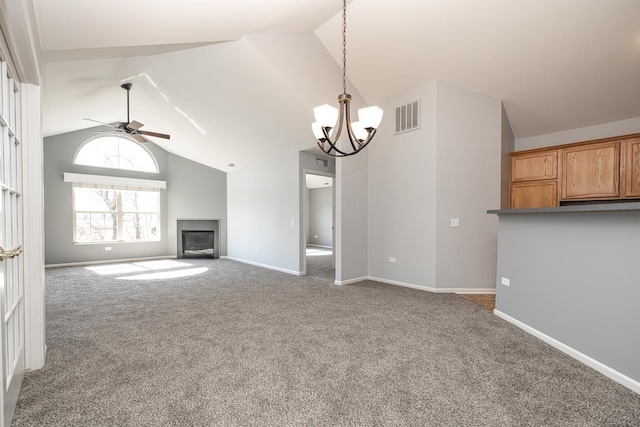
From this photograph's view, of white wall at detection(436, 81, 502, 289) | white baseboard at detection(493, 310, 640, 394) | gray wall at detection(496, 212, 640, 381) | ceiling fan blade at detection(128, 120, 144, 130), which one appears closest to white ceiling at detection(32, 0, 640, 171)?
white wall at detection(436, 81, 502, 289)

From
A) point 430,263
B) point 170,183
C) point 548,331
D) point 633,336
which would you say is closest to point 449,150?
point 430,263

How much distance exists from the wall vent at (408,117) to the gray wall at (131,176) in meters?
5.51

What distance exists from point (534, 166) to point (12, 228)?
5.76 metres

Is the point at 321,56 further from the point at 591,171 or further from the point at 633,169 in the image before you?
the point at 633,169

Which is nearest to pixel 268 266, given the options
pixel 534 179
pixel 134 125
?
pixel 134 125

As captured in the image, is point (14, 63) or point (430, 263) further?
point (430, 263)

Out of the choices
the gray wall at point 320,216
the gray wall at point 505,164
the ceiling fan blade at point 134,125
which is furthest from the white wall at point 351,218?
the gray wall at point 320,216

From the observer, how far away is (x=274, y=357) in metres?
2.31

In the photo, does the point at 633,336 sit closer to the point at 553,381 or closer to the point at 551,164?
the point at 553,381

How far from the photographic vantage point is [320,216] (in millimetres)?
11836

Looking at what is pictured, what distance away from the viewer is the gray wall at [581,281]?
1.92 meters

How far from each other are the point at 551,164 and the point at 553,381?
331 centimetres

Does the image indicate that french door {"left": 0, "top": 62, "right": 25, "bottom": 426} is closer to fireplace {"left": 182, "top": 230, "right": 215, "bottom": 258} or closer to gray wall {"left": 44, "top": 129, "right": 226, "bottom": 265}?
gray wall {"left": 44, "top": 129, "right": 226, "bottom": 265}

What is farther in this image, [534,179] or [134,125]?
[134,125]
